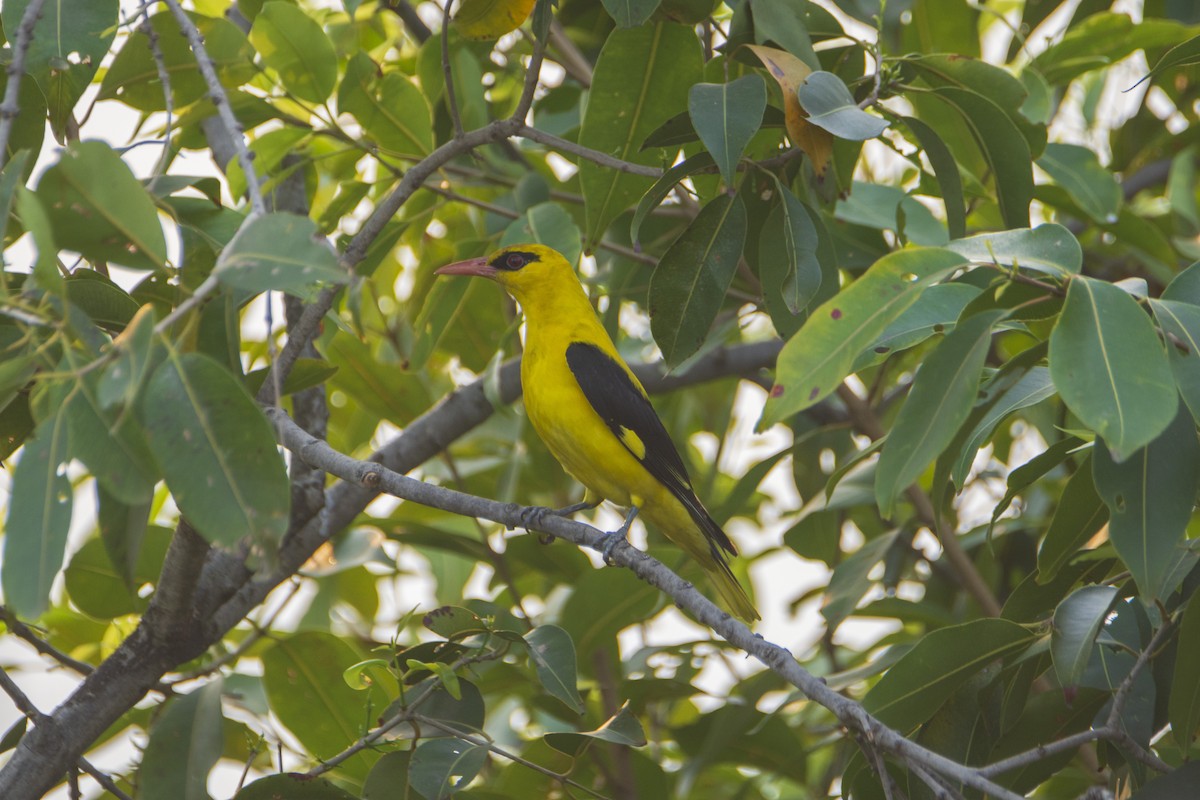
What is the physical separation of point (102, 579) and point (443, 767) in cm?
165

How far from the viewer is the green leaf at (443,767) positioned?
2.40m

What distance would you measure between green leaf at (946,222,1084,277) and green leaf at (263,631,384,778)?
2.27m

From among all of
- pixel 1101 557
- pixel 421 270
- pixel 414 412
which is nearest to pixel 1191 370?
pixel 1101 557

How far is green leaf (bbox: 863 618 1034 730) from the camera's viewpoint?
8.06 feet

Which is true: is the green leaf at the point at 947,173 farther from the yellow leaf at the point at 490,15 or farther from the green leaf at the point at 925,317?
the yellow leaf at the point at 490,15

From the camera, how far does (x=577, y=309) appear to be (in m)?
4.49

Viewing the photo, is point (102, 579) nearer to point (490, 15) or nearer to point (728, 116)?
point (490, 15)

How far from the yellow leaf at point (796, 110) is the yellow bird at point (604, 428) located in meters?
1.37

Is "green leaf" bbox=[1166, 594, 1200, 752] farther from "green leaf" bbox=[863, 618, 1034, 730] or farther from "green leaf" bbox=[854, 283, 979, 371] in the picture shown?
"green leaf" bbox=[854, 283, 979, 371]

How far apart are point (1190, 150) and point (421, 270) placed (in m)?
3.19

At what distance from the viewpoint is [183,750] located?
9.41 feet

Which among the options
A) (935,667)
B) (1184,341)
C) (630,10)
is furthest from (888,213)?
(1184,341)

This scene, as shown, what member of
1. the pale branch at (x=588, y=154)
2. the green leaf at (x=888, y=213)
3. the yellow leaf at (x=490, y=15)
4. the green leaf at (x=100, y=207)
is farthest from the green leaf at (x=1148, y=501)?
the green leaf at (x=888, y=213)

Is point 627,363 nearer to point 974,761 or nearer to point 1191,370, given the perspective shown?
point 974,761
